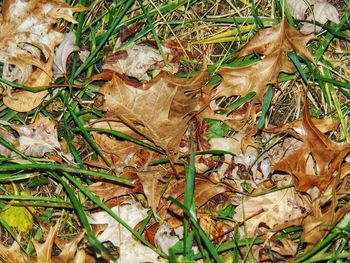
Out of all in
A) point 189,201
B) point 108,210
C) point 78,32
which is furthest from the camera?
point 78,32

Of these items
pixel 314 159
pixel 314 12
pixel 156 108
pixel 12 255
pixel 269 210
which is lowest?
pixel 12 255

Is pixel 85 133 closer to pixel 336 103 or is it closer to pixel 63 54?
pixel 63 54

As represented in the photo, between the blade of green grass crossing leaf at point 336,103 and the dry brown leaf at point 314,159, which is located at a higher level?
the blade of green grass crossing leaf at point 336,103

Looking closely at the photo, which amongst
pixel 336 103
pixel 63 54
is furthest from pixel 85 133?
pixel 336 103

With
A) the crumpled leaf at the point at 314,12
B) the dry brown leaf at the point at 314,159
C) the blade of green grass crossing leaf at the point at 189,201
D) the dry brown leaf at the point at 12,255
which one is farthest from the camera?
the crumpled leaf at the point at 314,12

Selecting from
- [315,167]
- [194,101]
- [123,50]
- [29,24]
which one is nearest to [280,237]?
[315,167]

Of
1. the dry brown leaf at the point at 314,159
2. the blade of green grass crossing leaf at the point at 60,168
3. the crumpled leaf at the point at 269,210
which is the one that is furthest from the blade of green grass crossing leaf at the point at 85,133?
the dry brown leaf at the point at 314,159

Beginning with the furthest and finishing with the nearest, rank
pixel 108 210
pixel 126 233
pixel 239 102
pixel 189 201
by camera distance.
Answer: pixel 239 102
pixel 126 233
pixel 108 210
pixel 189 201

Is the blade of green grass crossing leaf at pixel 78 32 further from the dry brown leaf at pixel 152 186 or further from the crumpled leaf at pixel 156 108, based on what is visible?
the dry brown leaf at pixel 152 186
